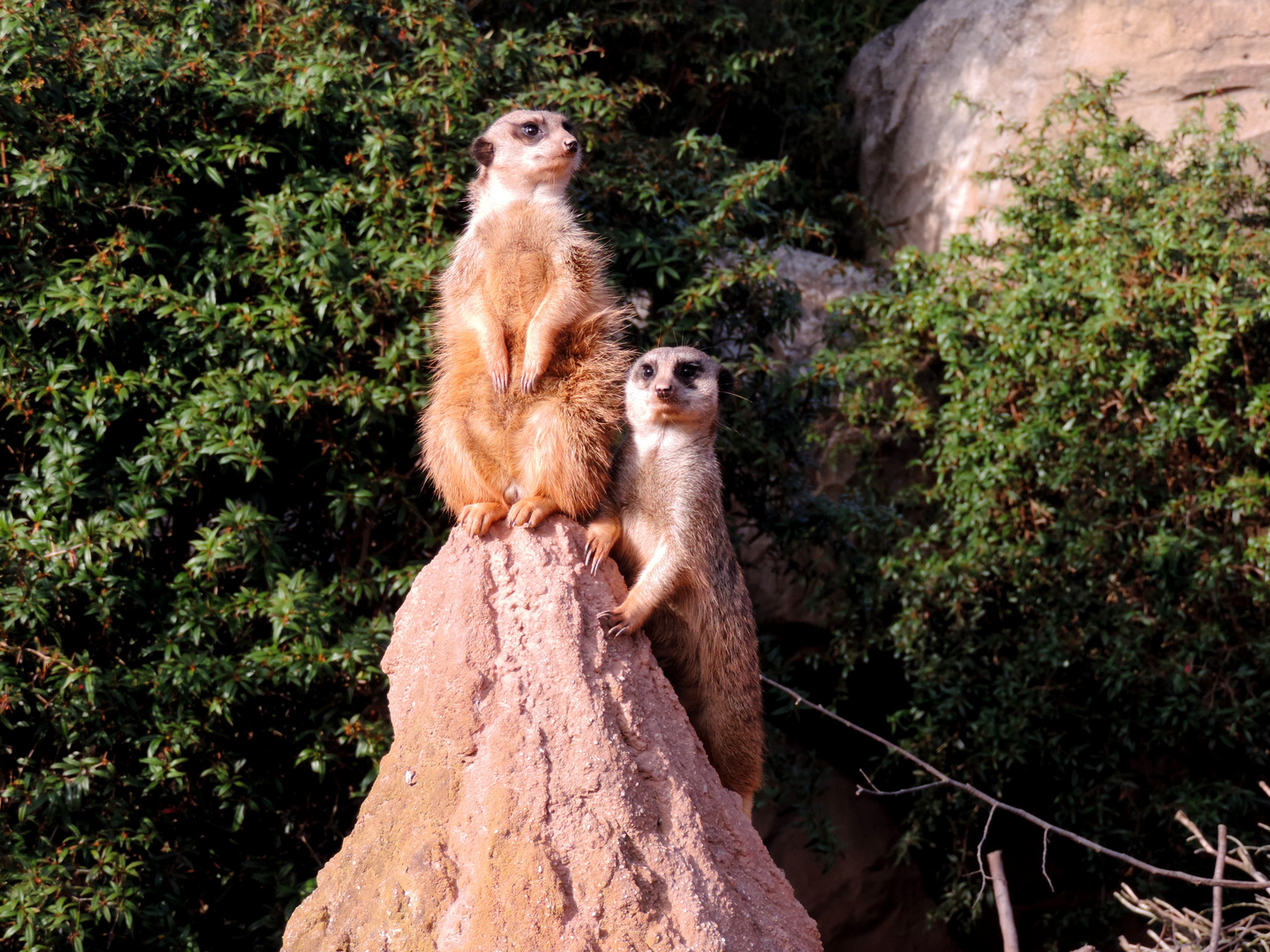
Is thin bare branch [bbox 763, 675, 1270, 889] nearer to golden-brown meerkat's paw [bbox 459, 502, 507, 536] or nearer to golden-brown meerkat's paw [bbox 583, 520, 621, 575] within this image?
golden-brown meerkat's paw [bbox 583, 520, 621, 575]

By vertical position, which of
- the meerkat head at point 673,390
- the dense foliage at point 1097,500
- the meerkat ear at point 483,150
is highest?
the meerkat ear at point 483,150

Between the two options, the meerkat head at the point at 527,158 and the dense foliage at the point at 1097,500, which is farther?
the dense foliage at the point at 1097,500

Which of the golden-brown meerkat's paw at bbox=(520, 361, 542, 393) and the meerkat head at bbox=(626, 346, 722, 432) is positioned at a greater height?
the golden-brown meerkat's paw at bbox=(520, 361, 542, 393)

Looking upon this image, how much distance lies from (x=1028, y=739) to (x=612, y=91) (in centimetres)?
351

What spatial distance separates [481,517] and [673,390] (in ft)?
2.02

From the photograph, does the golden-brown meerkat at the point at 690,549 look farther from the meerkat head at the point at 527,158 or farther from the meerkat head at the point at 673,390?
the meerkat head at the point at 527,158

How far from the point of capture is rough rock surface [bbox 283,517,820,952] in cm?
238

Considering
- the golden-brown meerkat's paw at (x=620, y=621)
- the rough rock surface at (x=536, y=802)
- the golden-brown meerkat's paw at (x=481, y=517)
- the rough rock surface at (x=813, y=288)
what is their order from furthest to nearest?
the rough rock surface at (x=813, y=288) < the golden-brown meerkat's paw at (x=481, y=517) < the golden-brown meerkat's paw at (x=620, y=621) < the rough rock surface at (x=536, y=802)

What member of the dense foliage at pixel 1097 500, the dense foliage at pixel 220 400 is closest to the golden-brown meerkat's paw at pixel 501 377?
the dense foliage at pixel 220 400

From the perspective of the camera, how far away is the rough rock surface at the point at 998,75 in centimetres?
686

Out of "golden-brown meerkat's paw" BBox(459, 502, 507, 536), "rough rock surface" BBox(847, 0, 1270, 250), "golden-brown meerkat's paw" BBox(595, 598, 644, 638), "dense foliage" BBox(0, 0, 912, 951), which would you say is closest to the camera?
"golden-brown meerkat's paw" BBox(595, 598, 644, 638)

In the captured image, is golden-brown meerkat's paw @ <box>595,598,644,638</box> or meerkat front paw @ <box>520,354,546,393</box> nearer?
golden-brown meerkat's paw @ <box>595,598,644,638</box>

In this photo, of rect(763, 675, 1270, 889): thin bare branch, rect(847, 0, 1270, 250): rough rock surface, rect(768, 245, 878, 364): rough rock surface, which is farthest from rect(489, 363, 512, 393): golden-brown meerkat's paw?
rect(847, 0, 1270, 250): rough rock surface

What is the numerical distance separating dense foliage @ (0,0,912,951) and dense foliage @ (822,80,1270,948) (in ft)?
3.92
